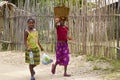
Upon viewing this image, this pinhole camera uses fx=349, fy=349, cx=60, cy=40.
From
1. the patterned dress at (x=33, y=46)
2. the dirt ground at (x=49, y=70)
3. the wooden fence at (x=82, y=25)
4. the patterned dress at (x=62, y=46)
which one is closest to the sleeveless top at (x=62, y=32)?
the patterned dress at (x=62, y=46)

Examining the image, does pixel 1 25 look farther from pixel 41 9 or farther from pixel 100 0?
pixel 100 0

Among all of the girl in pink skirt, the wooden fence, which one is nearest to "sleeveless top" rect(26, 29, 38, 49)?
the girl in pink skirt

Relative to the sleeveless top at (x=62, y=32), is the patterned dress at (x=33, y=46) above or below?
below

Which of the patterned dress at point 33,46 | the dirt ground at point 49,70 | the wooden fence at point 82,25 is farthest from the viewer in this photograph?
the wooden fence at point 82,25

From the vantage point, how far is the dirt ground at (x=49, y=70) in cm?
850

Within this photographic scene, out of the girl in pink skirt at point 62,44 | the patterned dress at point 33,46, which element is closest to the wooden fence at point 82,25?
the girl in pink skirt at point 62,44

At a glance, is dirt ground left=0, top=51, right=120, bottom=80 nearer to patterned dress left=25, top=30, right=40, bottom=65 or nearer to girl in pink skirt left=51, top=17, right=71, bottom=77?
girl in pink skirt left=51, top=17, right=71, bottom=77

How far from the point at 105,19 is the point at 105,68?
79.5 inches

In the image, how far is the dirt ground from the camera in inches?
335

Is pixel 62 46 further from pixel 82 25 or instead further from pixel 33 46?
pixel 82 25

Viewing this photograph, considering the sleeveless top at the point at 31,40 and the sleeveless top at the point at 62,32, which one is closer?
the sleeveless top at the point at 31,40

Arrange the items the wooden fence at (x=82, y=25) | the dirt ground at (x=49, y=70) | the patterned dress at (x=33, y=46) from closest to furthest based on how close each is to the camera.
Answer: the patterned dress at (x=33, y=46) < the dirt ground at (x=49, y=70) < the wooden fence at (x=82, y=25)

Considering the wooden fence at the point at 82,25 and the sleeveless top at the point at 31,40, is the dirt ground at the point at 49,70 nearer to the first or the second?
the wooden fence at the point at 82,25

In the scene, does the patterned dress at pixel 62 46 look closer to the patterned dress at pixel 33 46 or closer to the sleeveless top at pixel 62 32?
the sleeveless top at pixel 62 32
